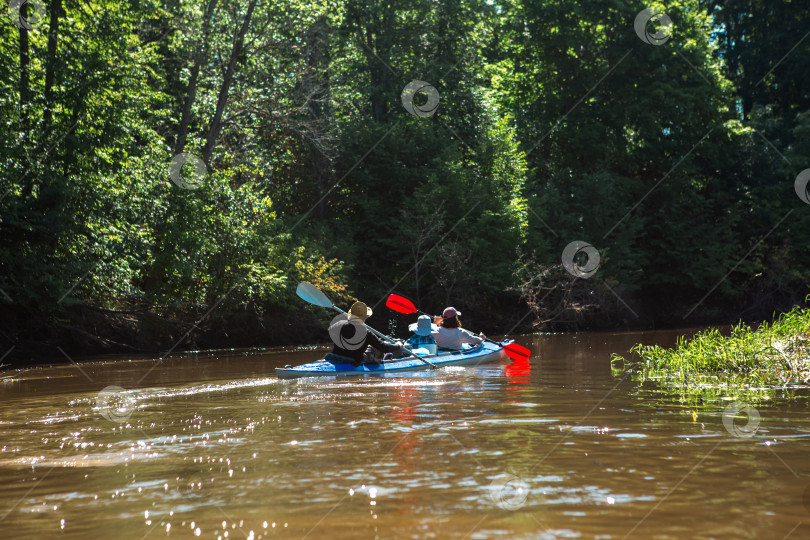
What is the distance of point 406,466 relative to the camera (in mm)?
5031

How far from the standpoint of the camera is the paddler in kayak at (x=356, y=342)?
462 inches

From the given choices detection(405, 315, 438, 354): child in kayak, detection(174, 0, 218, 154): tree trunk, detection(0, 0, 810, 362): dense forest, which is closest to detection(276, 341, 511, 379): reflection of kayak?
detection(405, 315, 438, 354): child in kayak

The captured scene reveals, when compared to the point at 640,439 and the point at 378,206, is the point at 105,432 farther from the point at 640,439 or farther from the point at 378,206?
the point at 378,206

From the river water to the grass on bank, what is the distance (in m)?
0.71

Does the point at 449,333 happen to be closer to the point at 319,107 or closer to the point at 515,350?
the point at 515,350

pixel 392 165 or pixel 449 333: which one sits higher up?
pixel 392 165

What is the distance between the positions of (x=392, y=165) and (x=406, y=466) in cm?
2381

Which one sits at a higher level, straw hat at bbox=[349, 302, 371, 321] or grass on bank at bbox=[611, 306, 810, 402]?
straw hat at bbox=[349, 302, 371, 321]

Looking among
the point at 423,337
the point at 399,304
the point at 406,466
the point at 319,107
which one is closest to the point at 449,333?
the point at 423,337

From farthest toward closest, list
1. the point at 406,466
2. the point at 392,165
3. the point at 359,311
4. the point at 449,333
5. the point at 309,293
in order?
the point at 392,165 < the point at 449,333 < the point at 309,293 < the point at 359,311 < the point at 406,466

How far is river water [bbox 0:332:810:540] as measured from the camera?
3.85 metres

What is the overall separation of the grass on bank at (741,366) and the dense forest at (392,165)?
11247mm

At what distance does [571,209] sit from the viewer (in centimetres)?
3073

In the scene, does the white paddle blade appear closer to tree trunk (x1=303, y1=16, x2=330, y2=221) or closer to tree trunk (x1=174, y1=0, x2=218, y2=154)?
tree trunk (x1=174, y1=0, x2=218, y2=154)
